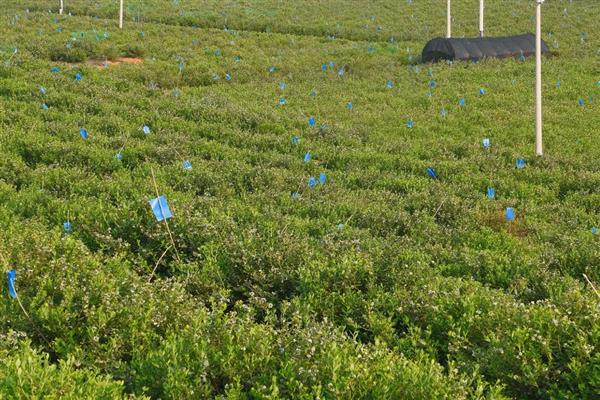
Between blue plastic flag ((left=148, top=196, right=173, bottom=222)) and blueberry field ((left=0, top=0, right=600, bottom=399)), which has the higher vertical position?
blue plastic flag ((left=148, top=196, right=173, bottom=222))

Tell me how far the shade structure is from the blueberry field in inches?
74.9

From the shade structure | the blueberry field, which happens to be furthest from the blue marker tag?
the shade structure

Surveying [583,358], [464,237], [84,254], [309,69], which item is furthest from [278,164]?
[309,69]

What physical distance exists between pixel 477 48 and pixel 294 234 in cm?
1394

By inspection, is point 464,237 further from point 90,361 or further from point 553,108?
point 553,108

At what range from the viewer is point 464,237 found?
6.53 metres

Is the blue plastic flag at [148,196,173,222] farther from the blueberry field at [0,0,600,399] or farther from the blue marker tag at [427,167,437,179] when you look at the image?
the blue marker tag at [427,167,437,179]

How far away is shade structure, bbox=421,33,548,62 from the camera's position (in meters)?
17.7

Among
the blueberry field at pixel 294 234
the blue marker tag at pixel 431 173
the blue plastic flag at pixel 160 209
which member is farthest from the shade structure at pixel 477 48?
the blue plastic flag at pixel 160 209

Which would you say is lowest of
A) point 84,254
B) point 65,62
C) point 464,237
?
point 464,237

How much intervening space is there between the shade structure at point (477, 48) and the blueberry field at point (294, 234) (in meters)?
1.90

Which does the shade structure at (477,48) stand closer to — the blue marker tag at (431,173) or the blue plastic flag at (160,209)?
the blue marker tag at (431,173)

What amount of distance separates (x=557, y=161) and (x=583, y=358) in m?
6.25

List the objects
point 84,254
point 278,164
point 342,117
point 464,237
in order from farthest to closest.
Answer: point 342,117
point 278,164
point 464,237
point 84,254
